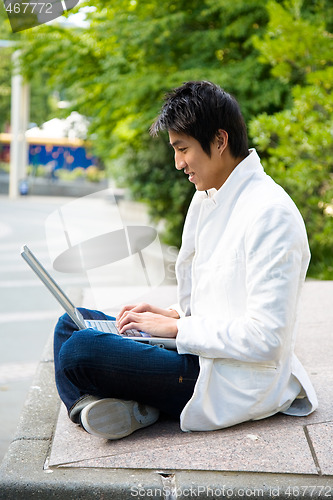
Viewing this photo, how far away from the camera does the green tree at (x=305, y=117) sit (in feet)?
21.6

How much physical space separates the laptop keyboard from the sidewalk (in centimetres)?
37

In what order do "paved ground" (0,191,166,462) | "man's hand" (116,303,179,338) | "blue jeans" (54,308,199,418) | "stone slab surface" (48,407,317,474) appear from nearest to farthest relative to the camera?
"stone slab surface" (48,407,317,474), "blue jeans" (54,308,199,418), "man's hand" (116,303,179,338), "paved ground" (0,191,166,462)

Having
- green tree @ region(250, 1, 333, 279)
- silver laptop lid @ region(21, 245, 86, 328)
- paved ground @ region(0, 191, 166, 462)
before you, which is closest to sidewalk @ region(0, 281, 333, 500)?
silver laptop lid @ region(21, 245, 86, 328)

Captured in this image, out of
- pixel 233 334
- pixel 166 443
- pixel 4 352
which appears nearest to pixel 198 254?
pixel 233 334

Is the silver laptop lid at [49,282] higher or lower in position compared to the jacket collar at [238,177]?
lower

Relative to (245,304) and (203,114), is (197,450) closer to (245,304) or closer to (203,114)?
(245,304)

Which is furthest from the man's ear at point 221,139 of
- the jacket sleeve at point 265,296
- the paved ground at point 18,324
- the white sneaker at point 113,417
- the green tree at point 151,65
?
the green tree at point 151,65

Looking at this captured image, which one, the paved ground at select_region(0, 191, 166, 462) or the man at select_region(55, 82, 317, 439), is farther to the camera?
the paved ground at select_region(0, 191, 166, 462)

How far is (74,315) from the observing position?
8.22 feet

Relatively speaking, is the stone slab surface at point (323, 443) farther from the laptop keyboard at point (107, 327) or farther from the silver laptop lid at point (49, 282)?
the silver laptop lid at point (49, 282)

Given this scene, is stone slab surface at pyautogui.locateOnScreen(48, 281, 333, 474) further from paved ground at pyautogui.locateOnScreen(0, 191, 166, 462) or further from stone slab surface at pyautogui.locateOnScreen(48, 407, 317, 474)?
paved ground at pyautogui.locateOnScreen(0, 191, 166, 462)

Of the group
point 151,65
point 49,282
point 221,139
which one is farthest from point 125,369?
point 151,65

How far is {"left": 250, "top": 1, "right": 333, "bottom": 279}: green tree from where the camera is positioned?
6.57 metres

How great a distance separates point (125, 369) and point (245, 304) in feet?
1.58
